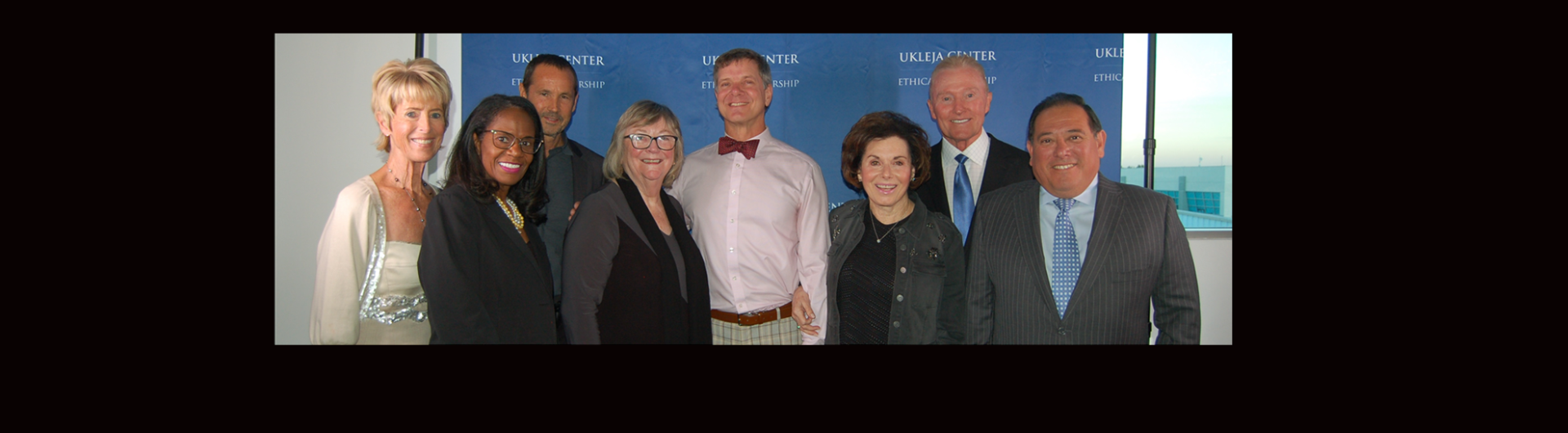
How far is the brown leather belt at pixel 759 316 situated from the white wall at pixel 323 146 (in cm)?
204

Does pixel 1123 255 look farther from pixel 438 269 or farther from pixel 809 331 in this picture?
pixel 438 269

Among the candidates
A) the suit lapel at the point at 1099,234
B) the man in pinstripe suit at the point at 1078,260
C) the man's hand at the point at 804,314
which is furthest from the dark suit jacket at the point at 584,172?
the suit lapel at the point at 1099,234

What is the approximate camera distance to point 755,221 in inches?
138

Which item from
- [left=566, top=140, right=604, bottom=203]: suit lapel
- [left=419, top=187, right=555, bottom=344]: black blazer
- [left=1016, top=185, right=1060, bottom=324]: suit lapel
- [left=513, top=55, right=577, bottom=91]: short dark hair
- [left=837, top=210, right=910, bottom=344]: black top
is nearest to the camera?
[left=419, top=187, right=555, bottom=344]: black blazer

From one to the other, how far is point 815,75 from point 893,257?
134 cm

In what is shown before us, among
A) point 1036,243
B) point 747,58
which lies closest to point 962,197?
point 1036,243

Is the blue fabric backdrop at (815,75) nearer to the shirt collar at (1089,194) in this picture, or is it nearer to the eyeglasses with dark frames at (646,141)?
the shirt collar at (1089,194)

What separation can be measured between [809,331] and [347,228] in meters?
2.20

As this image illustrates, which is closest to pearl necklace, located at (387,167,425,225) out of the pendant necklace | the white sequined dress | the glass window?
the white sequined dress

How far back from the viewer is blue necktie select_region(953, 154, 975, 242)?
3.84m

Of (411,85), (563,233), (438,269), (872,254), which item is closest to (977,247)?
(872,254)

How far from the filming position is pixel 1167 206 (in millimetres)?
3520

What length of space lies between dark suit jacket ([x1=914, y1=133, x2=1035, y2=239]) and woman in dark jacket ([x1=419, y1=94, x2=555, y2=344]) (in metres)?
1.96

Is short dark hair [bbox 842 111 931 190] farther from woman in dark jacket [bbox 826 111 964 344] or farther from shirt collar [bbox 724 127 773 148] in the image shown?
shirt collar [bbox 724 127 773 148]
